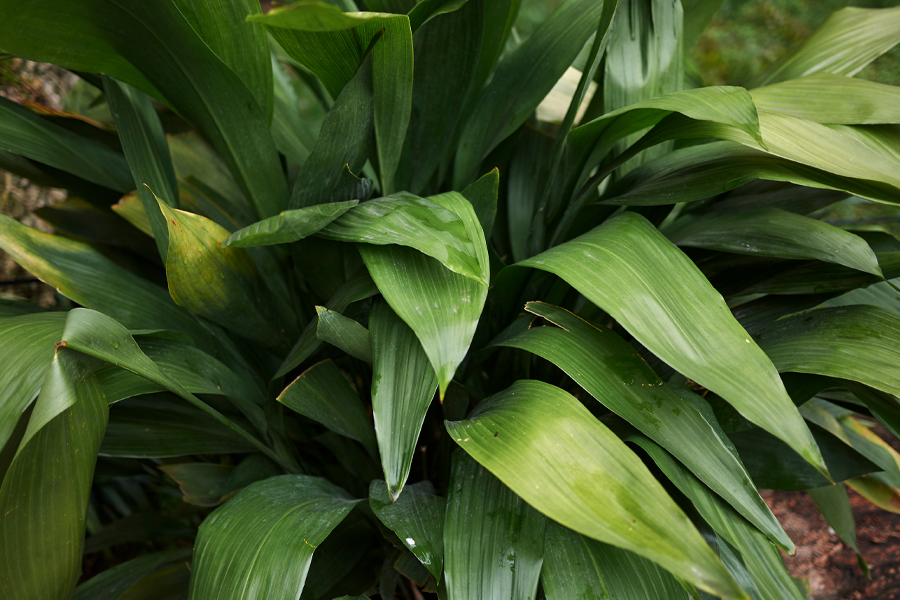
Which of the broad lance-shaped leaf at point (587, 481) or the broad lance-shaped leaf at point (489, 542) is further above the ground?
the broad lance-shaped leaf at point (587, 481)

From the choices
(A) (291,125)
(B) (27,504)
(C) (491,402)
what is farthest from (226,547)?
(A) (291,125)

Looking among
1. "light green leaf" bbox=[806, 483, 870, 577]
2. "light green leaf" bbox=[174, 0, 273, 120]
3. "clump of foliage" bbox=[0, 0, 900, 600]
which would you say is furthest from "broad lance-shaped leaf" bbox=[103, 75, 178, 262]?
"light green leaf" bbox=[806, 483, 870, 577]

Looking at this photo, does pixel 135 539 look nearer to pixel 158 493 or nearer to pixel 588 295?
pixel 158 493

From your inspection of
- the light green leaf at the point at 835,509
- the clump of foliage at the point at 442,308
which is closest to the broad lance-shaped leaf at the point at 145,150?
the clump of foliage at the point at 442,308

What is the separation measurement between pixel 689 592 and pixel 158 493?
1.01 metres

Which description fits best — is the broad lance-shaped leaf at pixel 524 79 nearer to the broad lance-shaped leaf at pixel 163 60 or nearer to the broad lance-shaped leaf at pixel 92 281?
the broad lance-shaped leaf at pixel 163 60

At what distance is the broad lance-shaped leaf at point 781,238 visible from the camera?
51 centimetres

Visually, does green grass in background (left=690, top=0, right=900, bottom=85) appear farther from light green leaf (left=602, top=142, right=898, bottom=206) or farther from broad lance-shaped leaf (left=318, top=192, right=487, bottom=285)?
broad lance-shaped leaf (left=318, top=192, right=487, bottom=285)

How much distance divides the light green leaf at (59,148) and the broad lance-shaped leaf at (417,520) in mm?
562

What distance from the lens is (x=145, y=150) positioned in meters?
0.63

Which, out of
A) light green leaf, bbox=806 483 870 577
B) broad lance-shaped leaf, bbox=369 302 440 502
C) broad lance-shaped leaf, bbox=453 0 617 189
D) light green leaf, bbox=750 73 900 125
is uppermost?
broad lance-shaped leaf, bbox=453 0 617 189

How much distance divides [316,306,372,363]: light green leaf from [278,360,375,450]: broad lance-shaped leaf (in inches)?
2.5

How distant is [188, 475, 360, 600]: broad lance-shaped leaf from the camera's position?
0.43 metres

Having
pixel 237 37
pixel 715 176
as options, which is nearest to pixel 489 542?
pixel 715 176
